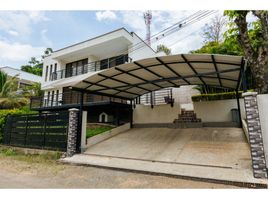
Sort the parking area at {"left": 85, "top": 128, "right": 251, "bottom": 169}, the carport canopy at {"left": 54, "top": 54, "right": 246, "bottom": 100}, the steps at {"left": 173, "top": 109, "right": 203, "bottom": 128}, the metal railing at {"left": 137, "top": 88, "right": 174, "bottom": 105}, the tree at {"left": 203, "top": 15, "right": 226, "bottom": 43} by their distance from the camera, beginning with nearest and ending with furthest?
the parking area at {"left": 85, "top": 128, "right": 251, "bottom": 169} → the carport canopy at {"left": 54, "top": 54, "right": 246, "bottom": 100} → the steps at {"left": 173, "top": 109, "right": 203, "bottom": 128} → the metal railing at {"left": 137, "top": 88, "right": 174, "bottom": 105} → the tree at {"left": 203, "top": 15, "right": 226, "bottom": 43}

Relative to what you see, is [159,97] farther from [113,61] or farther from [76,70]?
[76,70]

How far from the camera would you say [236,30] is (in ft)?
19.4

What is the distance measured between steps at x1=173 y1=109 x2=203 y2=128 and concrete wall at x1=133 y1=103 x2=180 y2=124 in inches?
11.7

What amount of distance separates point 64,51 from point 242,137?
14.8m

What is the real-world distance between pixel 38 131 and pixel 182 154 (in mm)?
6613

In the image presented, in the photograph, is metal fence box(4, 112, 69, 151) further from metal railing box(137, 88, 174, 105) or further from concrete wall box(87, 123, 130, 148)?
metal railing box(137, 88, 174, 105)

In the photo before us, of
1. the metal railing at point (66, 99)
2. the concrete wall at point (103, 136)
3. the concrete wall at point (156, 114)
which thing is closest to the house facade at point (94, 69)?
the metal railing at point (66, 99)

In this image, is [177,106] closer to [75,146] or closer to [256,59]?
[256,59]

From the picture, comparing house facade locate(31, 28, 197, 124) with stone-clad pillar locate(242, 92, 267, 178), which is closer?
stone-clad pillar locate(242, 92, 267, 178)

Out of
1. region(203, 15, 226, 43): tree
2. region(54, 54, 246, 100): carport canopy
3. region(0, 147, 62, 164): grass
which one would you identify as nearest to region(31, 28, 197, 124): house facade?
region(54, 54, 246, 100): carport canopy

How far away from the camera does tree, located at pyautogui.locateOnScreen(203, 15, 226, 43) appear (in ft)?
61.9

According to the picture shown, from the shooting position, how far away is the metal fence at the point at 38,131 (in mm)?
7480

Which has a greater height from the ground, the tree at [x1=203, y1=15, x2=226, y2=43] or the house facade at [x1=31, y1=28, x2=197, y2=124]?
Answer: the tree at [x1=203, y1=15, x2=226, y2=43]
